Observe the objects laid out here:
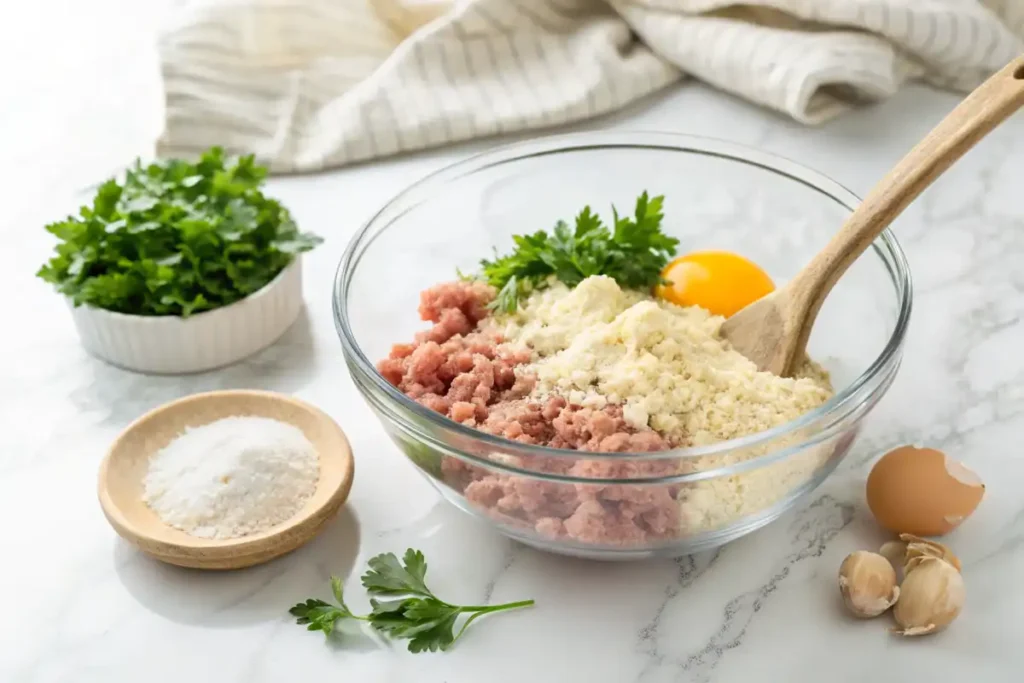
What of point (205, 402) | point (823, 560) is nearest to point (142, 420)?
point (205, 402)

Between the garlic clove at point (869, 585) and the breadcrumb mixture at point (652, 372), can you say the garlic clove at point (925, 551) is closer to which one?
the garlic clove at point (869, 585)

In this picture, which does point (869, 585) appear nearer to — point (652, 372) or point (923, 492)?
point (923, 492)

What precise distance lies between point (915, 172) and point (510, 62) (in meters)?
1.12

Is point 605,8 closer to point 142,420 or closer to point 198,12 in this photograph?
point 198,12

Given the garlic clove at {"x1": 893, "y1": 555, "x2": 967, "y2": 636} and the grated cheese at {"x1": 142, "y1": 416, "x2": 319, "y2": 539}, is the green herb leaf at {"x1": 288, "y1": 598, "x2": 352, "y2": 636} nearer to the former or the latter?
the grated cheese at {"x1": 142, "y1": 416, "x2": 319, "y2": 539}

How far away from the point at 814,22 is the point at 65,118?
1482 mm

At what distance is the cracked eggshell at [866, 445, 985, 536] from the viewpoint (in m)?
1.24

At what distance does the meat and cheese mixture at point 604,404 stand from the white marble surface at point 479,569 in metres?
0.11

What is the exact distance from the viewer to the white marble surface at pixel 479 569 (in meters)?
1.17

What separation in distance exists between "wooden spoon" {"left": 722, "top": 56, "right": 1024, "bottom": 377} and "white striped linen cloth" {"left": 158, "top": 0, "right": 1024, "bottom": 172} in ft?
2.55

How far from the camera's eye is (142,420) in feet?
4.55

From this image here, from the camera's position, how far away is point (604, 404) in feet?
3.91

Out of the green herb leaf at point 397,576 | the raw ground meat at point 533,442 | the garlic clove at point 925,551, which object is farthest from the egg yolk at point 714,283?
the green herb leaf at point 397,576

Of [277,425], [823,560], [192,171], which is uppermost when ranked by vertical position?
[192,171]
